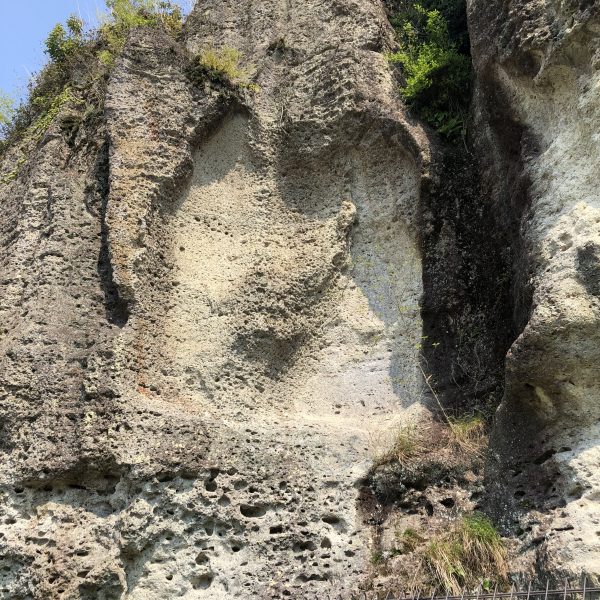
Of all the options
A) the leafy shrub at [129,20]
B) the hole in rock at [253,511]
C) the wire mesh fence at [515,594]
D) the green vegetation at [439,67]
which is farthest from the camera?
the leafy shrub at [129,20]

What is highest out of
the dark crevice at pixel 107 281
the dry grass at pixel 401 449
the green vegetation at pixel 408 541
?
the dark crevice at pixel 107 281

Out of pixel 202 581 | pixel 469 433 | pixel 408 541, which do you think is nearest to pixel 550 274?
pixel 469 433

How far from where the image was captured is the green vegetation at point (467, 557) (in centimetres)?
484

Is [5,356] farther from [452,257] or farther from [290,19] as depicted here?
[290,19]

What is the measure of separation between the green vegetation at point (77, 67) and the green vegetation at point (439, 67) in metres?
2.43

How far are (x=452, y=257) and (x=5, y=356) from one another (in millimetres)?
3413

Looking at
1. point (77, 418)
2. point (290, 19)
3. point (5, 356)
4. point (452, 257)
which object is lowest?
point (77, 418)

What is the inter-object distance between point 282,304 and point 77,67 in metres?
3.55

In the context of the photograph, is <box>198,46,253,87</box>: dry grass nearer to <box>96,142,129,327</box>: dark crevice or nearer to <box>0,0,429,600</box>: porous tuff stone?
<box>0,0,429,600</box>: porous tuff stone

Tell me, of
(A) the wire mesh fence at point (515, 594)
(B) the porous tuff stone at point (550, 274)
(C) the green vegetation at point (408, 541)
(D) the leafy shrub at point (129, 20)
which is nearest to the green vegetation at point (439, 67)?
(B) the porous tuff stone at point (550, 274)

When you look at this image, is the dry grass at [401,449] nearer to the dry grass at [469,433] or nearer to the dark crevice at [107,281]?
the dry grass at [469,433]

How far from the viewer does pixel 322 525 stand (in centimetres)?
553

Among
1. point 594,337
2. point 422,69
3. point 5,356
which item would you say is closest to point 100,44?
point 422,69

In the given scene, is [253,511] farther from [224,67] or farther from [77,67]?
[77,67]
